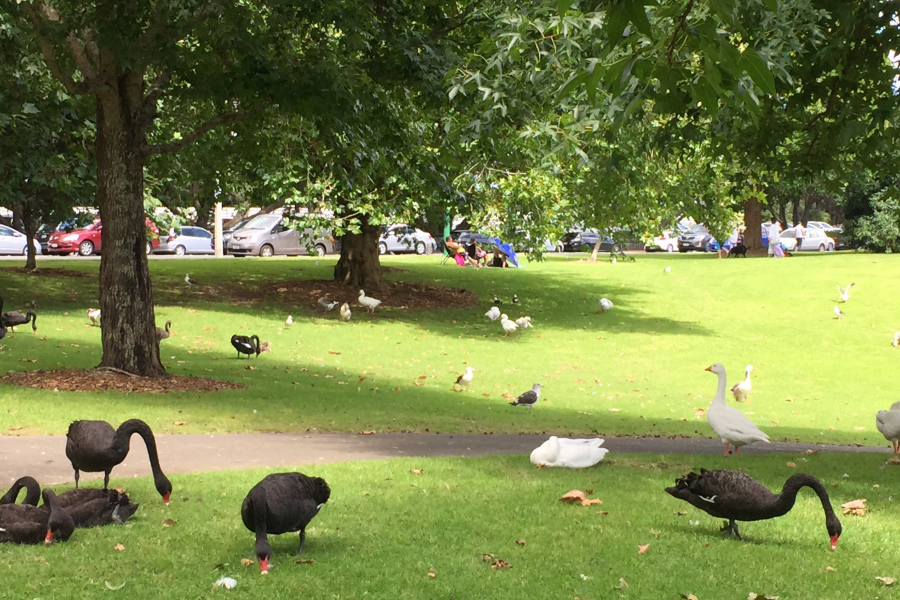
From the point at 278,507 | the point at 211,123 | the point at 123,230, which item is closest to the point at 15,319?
the point at 123,230

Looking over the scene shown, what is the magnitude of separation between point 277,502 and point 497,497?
294 centimetres

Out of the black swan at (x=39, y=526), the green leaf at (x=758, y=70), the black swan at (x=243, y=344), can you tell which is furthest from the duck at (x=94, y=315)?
the green leaf at (x=758, y=70)

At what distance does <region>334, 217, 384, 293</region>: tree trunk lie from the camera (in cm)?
2983

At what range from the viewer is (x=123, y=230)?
1499cm

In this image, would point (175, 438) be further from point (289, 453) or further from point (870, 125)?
point (870, 125)

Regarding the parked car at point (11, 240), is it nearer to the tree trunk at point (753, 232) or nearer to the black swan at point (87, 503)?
the tree trunk at point (753, 232)

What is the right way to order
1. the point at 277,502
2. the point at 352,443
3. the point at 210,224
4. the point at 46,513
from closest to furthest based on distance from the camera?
1. the point at 277,502
2. the point at 46,513
3. the point at 352,443
4. the point at 210,224

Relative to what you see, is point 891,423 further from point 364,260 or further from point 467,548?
point 364,260

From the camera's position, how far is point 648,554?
23.3 feet

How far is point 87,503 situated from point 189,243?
46281 millimetres

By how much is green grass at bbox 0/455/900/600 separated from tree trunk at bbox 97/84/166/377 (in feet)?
21.2

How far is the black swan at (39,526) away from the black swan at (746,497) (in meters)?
4.52

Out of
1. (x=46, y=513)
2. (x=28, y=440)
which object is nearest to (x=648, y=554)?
(x=46, y=513)

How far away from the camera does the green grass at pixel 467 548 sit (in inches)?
246
